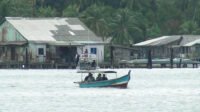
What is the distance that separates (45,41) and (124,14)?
50.8 ft


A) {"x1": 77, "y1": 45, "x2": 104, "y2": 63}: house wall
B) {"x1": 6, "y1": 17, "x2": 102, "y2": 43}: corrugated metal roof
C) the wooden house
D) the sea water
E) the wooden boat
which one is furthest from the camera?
{"x1": 6, "y1": 17, "x2": 102, "y2": 43}: corrugated metal roof

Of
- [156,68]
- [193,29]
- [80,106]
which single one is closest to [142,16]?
[193,29]

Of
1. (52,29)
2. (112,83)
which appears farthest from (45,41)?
(112,83)

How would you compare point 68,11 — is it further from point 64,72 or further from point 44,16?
point 64,72

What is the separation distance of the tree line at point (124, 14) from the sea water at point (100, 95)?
119ft

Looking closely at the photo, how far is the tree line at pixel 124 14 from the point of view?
155250 mm

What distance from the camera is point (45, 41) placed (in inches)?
5659

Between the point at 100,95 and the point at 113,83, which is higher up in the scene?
the point at 113,83

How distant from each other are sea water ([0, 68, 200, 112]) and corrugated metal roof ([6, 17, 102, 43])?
26.7 metres

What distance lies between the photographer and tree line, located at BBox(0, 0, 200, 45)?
15525 centimetres

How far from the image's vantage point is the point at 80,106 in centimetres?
7581

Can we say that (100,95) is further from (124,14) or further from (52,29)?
(124,14)

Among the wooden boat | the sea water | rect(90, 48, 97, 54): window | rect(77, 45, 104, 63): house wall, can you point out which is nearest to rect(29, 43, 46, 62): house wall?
rect(77, 45, 104, 63): house wall

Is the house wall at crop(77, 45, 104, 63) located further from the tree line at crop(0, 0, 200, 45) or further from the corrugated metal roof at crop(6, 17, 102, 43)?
the tree line at crop(0, 0, 200, 45)
